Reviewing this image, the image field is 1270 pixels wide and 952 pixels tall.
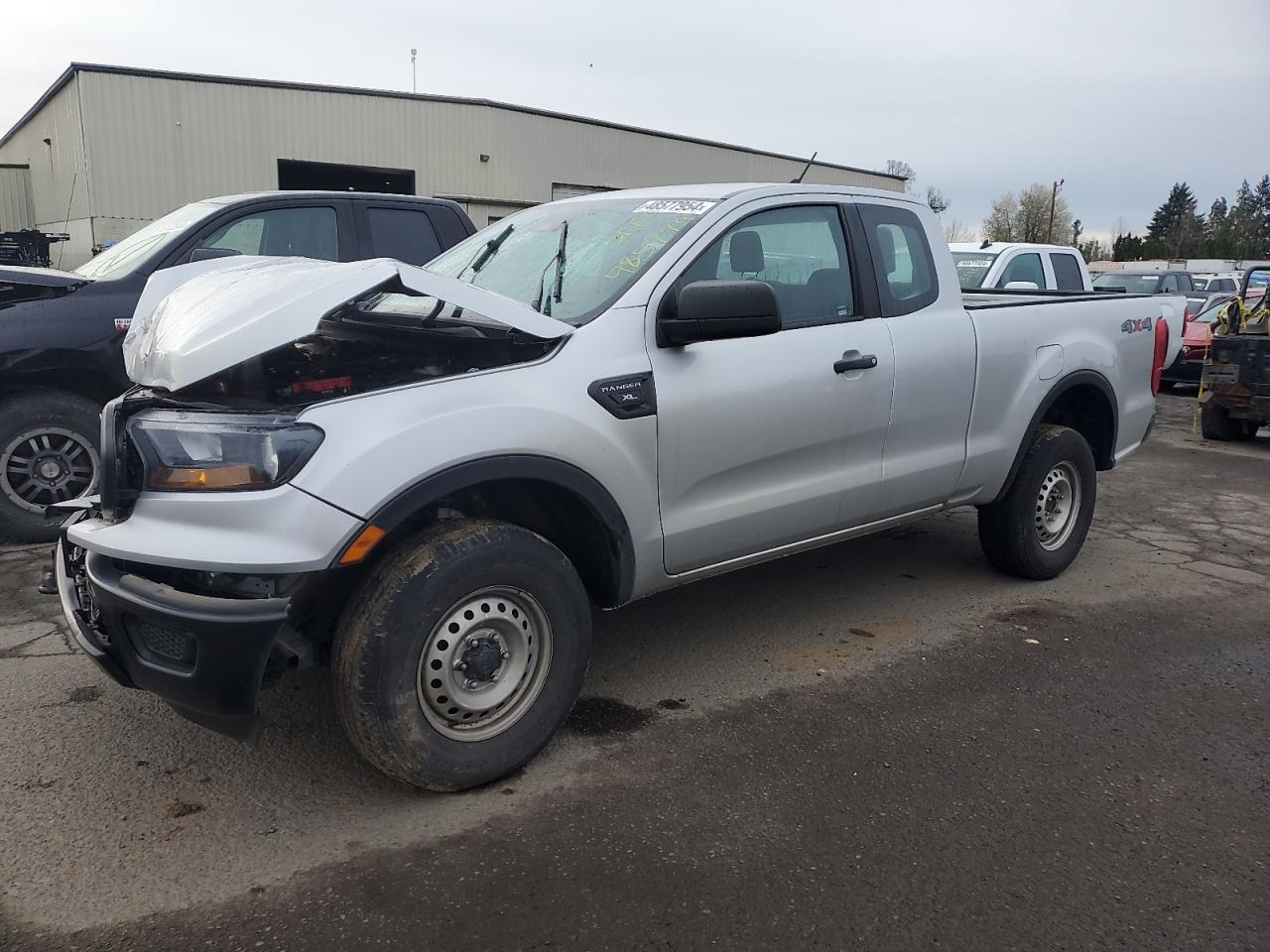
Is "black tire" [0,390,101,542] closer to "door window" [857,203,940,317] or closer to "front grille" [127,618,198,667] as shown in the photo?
"front grille" [127,618,198,667]

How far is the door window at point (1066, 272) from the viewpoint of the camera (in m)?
10.7

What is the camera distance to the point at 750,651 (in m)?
4.32

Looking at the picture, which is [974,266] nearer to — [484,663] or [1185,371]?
[1185,371]

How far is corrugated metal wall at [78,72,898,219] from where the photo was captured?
20016 millimetres

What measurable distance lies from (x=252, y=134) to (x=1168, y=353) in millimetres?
20679

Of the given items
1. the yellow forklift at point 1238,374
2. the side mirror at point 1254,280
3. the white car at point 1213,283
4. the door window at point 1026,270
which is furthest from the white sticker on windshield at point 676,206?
the white car at point 1213,283

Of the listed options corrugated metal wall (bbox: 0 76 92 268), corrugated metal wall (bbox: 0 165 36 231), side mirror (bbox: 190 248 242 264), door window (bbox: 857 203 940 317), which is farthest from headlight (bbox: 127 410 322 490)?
→ corrugated metal wall (bbox: 0 165 36 231)

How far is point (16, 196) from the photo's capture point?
28516mm

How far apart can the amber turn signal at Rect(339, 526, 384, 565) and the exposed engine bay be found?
0.42 metres

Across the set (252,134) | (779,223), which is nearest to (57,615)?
(779,223)

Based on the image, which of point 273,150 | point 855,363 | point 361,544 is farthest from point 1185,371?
point 273,150

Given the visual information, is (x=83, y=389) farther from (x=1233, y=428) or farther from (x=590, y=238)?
(x=1233, y=428)

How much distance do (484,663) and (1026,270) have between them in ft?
30.2

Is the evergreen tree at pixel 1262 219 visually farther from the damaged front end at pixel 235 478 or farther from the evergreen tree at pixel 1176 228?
the damaged front end at pixel 235 478
